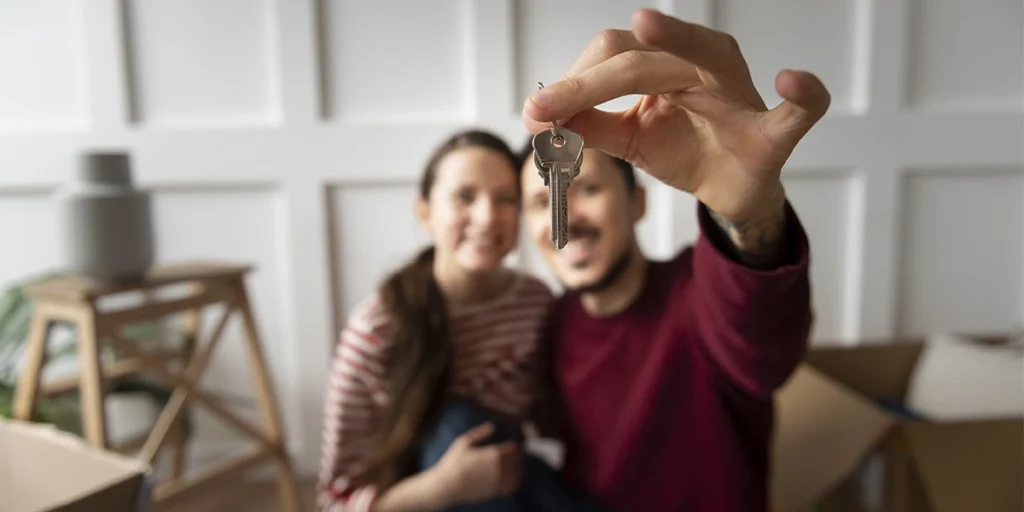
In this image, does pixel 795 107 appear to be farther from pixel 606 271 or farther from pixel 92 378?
pixel 92 378

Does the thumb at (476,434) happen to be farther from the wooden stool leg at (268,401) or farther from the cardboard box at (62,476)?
the wooden stool leg at (268,401)

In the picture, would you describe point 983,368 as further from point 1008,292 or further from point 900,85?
point 900,85

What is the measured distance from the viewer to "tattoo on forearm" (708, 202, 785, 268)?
1.61 ft

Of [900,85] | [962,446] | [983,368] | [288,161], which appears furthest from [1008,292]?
[288,161]

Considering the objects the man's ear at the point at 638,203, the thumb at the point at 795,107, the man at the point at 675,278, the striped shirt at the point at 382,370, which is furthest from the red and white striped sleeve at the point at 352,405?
the thumb at the point at 795,107

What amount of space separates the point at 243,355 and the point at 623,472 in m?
0.78

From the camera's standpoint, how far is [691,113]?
0.45 meters

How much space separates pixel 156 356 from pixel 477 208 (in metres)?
0.59

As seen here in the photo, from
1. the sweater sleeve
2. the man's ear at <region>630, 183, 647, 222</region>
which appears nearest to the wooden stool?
the man's ear at <region>630, 183, 647, 222</region>

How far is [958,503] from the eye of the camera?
718 millimetres

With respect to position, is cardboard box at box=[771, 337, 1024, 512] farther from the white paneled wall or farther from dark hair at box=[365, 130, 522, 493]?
dark hair at box=[365, 130, 522, 493]

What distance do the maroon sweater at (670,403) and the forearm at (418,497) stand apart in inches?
6.6

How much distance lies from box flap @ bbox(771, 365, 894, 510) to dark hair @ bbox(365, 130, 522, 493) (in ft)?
1.53

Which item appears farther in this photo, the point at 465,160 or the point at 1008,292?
the point at 1008,292
